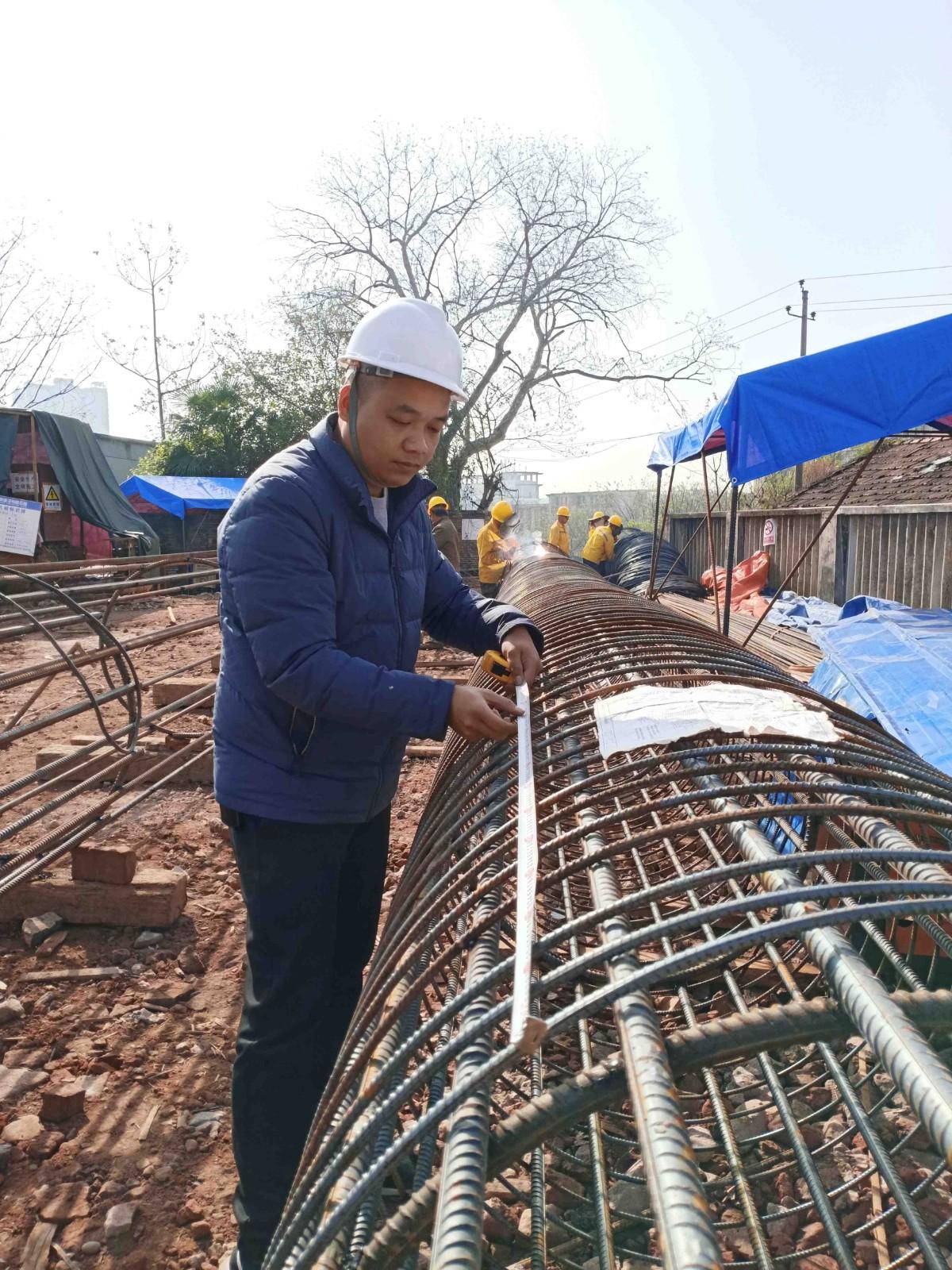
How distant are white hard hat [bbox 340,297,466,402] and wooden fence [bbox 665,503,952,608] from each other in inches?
378

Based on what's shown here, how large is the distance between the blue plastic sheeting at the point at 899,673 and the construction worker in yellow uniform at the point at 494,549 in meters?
4.17

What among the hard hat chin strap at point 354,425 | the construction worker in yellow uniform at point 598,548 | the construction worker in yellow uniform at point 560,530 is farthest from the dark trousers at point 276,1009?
the construction worker in yellow uniform at point 598,548

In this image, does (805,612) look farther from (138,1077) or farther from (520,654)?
(138,1077)

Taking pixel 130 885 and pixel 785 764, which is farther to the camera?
pixel 130 885

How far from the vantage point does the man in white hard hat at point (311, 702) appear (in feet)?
5.59

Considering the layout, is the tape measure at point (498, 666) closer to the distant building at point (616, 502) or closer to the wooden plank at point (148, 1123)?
the wooden plank at point (148, 1123)

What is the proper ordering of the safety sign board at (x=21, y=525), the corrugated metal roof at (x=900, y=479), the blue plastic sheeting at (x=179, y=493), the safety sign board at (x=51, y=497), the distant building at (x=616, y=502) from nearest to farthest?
1. the safety sign board at (x=21, y=525)
2. the corrugated metal roof at (x=900, y=479)
3. the safety sign board at (x=51, y=497)
4. the blue plastic sheeting at (x=179, y=493)
5. the distant building at (x=616, y=502)

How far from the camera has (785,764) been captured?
152 cm

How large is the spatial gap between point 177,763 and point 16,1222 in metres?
3.35

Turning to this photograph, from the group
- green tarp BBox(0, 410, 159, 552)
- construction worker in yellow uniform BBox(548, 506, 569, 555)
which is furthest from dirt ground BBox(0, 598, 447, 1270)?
green tarp BBox(0, 410, 159, 552)

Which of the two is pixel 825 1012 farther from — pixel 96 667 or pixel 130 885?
pixel 96 667

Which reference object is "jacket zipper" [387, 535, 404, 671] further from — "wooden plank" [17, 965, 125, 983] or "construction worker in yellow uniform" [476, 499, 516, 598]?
"construction worker in yellow uniform" [476, 499, 516, 598]

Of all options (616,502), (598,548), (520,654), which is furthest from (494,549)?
(616,502)

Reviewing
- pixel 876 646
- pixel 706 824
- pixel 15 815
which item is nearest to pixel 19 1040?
pixel 15 815
